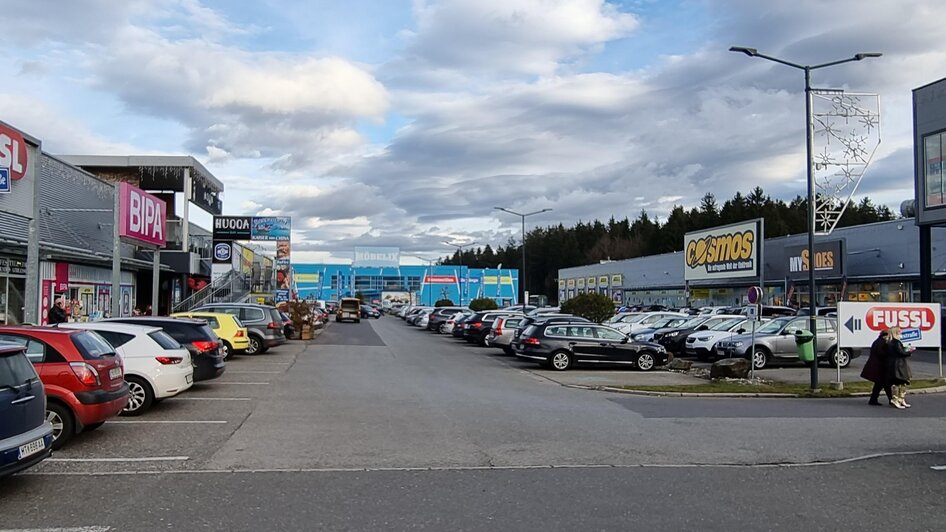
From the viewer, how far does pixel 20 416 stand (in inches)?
278

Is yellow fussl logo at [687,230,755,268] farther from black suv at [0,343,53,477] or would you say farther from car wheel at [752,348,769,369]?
black suv at [0,343,53,477]

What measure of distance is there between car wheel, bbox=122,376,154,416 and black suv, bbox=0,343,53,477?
509 cm

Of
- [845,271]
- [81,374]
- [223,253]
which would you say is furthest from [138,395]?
[223,253]

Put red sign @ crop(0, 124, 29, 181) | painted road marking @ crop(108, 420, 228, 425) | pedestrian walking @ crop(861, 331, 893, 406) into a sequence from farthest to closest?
red sign @ crop(0, 124, 29, 181), pedestrian walking @ crop(861, 331, 893, 406), painted road marking @ crop(108, 420, 228, 425)

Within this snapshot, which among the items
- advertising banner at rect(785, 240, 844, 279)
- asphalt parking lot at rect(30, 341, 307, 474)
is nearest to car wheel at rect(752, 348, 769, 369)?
asphalt parking lot at rect(30, 341, 307, 474)

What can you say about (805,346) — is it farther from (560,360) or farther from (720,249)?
(720,249)

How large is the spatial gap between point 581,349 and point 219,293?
3104 cm

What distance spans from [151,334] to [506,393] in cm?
703

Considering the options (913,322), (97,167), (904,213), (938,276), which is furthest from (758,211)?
(913,322)

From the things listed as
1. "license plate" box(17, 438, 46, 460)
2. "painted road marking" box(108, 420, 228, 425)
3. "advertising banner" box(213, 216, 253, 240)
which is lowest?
"painted road marking" box(108, 420, 228, 425)

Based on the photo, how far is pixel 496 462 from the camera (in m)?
9.16

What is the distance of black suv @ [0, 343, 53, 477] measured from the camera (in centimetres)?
Answer: 682

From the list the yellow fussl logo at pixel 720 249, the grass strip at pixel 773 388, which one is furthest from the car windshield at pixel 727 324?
the yellow fussl logo at pixel 720 249

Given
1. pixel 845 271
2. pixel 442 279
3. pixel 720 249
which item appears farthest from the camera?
pixel 442 279
